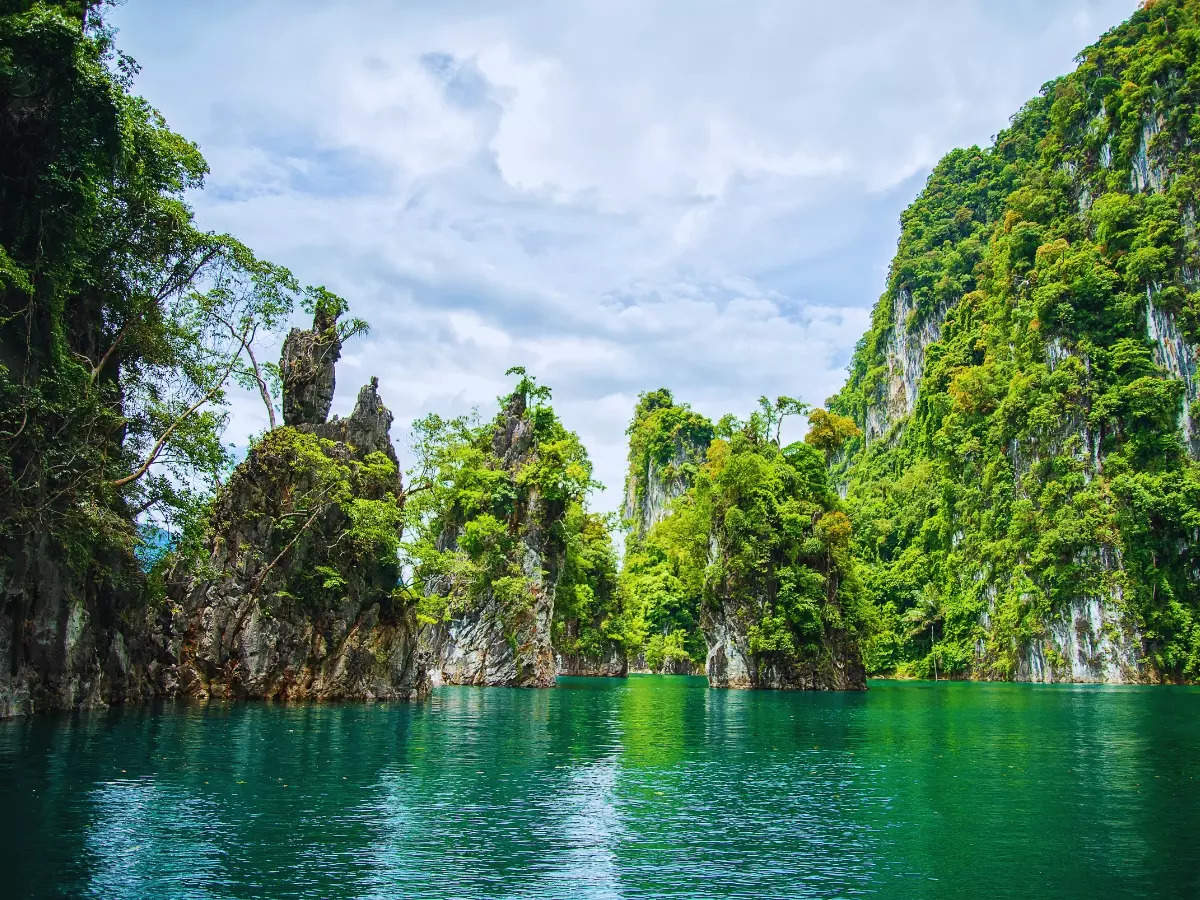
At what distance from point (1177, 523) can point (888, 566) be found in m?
31.2

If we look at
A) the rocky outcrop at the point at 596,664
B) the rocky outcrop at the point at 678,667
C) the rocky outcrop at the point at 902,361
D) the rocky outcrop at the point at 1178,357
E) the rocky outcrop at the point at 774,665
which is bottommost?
the rocky outcrop at the point at 678,667

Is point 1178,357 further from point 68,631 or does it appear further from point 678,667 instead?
point 68,631

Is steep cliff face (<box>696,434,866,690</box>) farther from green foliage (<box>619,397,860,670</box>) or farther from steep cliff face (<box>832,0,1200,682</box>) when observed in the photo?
steep cliff face (<box>832,0,1200,682</box>)

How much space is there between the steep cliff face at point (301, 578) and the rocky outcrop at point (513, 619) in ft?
50.3

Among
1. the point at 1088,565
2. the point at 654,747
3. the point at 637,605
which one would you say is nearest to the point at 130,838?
the point at 654,747

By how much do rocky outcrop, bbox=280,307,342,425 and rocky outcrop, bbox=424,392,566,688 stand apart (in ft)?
58.1

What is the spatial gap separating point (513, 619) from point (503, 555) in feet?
12.6

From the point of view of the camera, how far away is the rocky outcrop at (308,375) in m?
35.5

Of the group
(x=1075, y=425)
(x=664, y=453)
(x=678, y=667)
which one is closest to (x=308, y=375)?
(x=1075, y=425)

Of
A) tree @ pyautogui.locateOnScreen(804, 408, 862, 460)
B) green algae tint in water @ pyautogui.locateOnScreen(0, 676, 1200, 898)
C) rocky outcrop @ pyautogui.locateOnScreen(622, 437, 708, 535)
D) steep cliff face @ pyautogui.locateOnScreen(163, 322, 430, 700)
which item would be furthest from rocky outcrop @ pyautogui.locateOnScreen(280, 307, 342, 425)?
rocky outcrop @ pyautogui.locateOnScreen(622, 437, 708, 535)

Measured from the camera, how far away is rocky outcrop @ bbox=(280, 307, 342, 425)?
117 ft

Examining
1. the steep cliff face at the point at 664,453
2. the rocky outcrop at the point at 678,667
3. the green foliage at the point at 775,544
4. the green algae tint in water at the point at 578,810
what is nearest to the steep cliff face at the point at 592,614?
the green foliage at the point at 775,544

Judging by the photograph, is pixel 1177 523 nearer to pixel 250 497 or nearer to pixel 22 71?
pixel 250 497

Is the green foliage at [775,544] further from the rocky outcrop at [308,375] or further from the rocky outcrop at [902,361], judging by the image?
the rocky outcrop at [902,361]
